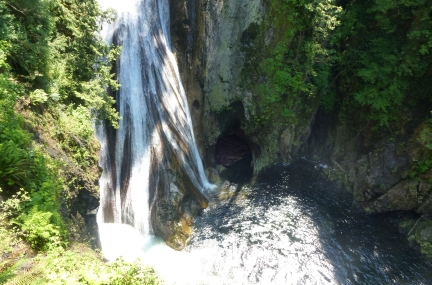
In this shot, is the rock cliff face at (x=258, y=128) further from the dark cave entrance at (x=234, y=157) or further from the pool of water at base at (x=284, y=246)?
the pool of water at base at (x=284, y=246)

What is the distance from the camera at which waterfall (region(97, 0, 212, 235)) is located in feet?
34.7

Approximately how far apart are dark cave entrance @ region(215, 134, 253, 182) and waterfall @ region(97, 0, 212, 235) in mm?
3127

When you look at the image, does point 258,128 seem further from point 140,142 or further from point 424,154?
point 424,154

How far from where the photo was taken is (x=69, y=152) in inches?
270

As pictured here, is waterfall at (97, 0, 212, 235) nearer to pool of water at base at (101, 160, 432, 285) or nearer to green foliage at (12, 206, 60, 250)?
pool of water at base at (101, 160, 432, 285)

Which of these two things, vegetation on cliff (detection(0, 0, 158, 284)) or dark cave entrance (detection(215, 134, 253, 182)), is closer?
vegetation on cliff (detection(0, 0, 158, 284))

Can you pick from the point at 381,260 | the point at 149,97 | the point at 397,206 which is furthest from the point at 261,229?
the point at 149,97

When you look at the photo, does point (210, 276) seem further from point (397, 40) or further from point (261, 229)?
point (397, 40)

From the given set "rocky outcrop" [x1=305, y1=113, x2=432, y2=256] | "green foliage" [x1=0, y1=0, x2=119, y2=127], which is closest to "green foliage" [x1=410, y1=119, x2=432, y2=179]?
"rocky outcrop" [x1=305, y1=113, x2=432, y2=256]

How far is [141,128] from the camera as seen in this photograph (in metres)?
11.5

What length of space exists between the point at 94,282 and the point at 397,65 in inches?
598

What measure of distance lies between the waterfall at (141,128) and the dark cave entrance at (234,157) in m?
3.13

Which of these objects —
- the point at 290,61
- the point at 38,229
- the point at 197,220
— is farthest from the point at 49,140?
the point at 290,61

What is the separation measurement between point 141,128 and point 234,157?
7619 mm
